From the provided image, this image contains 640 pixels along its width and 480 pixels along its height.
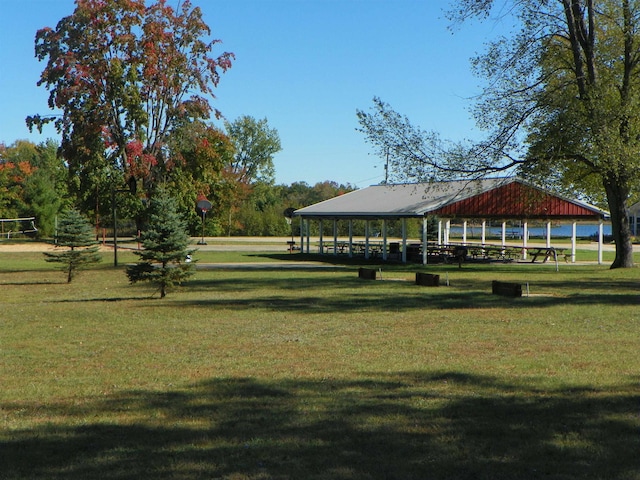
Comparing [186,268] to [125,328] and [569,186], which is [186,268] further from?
[569,186]

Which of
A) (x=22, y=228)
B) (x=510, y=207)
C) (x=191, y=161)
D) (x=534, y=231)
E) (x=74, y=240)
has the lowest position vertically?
(x=74, y=240)

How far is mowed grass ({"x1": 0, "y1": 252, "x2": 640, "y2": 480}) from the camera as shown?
6.03 metres

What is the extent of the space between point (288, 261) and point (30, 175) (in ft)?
149

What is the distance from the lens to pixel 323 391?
852cm

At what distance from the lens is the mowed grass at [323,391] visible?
19.8ft

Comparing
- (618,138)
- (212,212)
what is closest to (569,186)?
(618,138)

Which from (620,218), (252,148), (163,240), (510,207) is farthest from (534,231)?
(163,240)

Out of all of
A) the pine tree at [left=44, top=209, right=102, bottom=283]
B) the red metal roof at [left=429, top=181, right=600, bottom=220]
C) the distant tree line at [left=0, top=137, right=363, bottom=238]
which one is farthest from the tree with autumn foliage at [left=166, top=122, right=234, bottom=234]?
the red metal roof at [left=429, top=181, right=600, bottom=220]

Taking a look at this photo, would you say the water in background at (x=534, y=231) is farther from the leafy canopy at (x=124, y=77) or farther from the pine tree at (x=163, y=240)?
the pine tree at (x=163, y=240)

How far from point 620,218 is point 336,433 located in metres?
26.1

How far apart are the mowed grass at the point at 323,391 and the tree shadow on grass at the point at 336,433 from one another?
0.07ft

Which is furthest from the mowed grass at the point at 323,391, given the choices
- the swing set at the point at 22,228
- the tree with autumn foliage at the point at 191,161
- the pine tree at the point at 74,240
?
the swing set at the point at 22,228

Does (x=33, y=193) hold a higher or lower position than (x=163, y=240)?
higher

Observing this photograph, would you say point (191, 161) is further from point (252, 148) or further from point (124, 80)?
point (252, 148)
